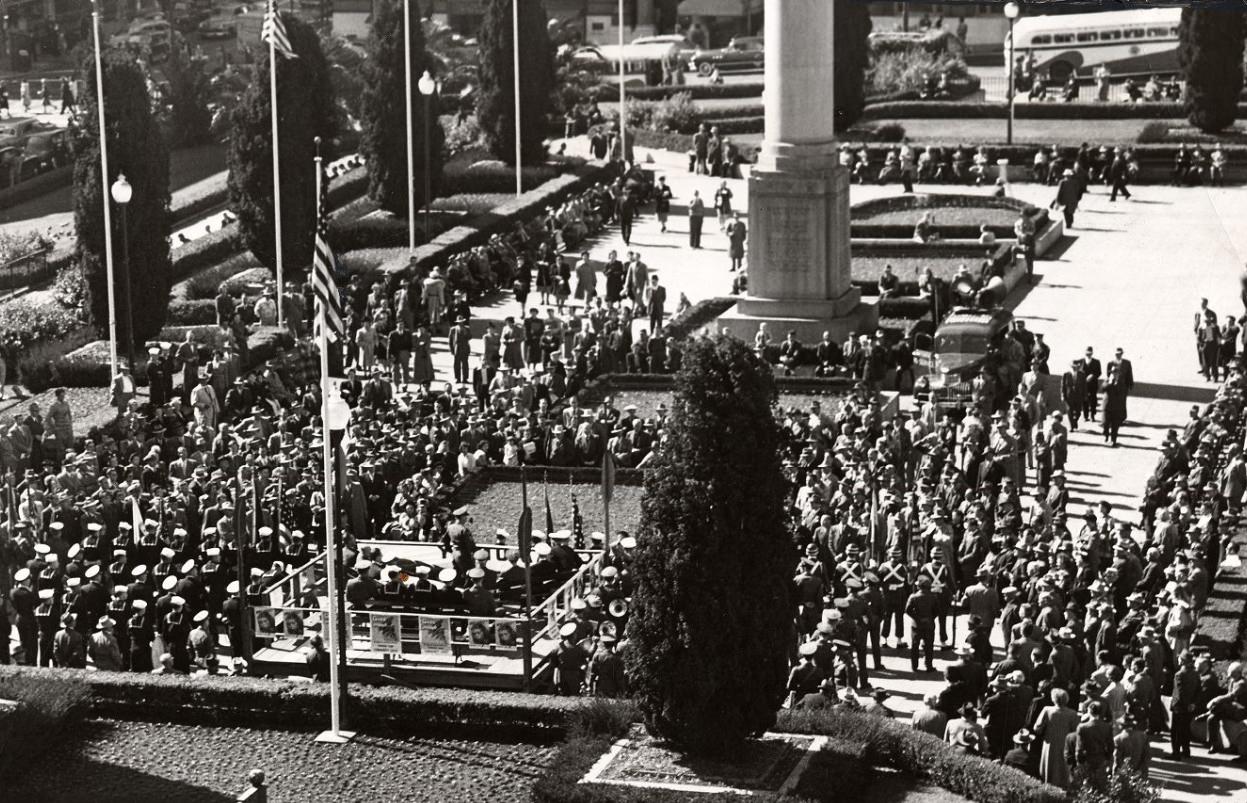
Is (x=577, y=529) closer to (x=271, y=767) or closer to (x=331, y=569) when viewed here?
(x=331, y=569)

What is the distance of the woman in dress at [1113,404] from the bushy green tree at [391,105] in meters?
21.3

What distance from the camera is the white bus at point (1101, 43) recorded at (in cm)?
8075

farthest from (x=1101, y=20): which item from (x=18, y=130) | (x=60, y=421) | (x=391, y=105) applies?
(x=60, y=421)

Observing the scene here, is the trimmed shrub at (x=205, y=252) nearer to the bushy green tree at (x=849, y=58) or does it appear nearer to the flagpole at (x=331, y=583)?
the bushy green tree at (x=849, y=58)

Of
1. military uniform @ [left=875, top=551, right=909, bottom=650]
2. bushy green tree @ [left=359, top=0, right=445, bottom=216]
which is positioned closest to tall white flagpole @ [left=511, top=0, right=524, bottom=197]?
bushy green tree @ [left=359, top=0, right=445, bottom=216]

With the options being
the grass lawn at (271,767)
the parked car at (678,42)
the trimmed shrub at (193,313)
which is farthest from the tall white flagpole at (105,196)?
the parked car at (678,42)

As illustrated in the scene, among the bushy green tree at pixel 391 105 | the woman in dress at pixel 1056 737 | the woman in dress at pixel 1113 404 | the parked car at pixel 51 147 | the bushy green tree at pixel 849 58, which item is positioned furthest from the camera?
the bushy green tree at pixel 849 58

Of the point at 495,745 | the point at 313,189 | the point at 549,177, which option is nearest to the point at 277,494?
the point at 495,745

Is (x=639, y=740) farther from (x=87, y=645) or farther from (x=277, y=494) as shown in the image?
(x=277, y=494)

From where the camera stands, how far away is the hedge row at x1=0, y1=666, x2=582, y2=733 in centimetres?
2703

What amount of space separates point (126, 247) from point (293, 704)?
1738cm

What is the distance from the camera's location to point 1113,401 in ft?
132

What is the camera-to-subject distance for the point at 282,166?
168ft

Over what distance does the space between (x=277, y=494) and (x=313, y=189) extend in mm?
18016
